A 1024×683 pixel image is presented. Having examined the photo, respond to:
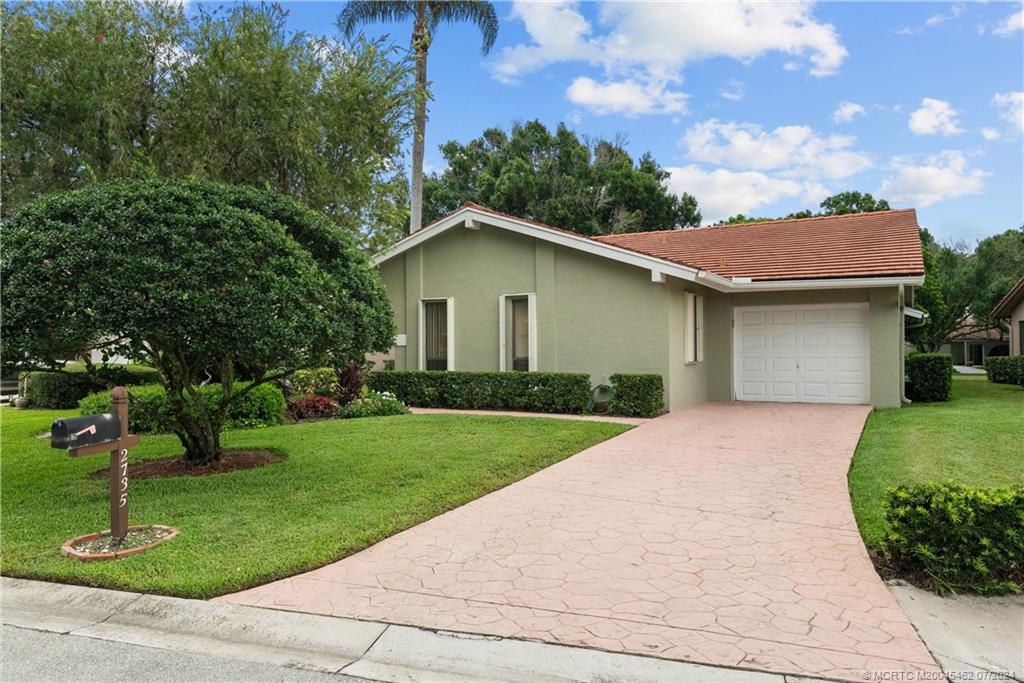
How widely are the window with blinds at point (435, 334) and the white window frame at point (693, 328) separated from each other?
544 cm

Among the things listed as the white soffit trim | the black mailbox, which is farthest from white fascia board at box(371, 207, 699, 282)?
the black mailbox

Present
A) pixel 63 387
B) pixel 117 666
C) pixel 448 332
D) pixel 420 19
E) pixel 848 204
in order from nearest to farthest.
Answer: pixel 117 666 → pixel 448 332 → pixel 63 387 → pixel 420 19 → pixel 848 204

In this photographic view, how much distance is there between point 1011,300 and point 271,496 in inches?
1039

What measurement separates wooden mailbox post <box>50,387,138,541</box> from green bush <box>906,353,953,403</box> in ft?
52.8

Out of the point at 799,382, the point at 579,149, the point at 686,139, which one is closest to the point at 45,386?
the point at 799,382

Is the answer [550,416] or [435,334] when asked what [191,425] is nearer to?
[550,416]

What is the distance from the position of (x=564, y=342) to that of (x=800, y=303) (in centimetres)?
533

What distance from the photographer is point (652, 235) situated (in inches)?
773

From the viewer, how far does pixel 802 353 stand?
14.5m

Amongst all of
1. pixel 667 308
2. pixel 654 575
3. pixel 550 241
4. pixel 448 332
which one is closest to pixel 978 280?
pixel 667 308

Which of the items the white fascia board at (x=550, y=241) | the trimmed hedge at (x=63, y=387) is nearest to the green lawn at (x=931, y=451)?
the white fascia board at (x=550, y=241)

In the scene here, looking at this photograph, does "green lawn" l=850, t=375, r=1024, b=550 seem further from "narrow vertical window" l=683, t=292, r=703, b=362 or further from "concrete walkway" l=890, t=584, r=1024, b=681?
"narrow vertical window" l=683, t=292, r=703, b=362

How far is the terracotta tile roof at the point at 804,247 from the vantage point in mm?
13602

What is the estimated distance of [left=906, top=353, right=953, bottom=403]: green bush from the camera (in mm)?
15148
